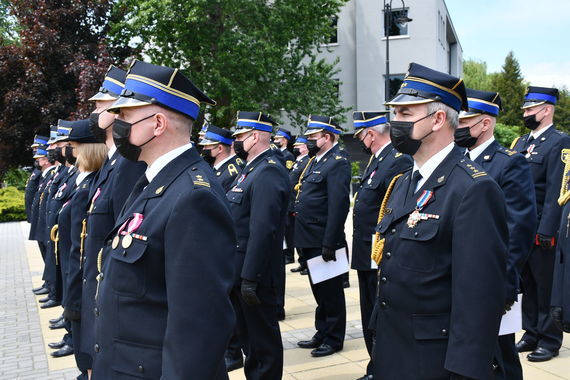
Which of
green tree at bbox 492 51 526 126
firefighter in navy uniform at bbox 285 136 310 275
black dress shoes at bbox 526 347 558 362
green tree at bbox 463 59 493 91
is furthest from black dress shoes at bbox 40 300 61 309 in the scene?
green tree at bbox 463 59 493 91

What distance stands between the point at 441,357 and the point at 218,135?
4501mm

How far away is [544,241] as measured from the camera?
558 cm

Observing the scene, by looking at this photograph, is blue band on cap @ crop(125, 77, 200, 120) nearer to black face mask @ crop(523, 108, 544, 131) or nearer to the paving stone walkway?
the paving stone walkway

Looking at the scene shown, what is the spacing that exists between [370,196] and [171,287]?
12.1 feet

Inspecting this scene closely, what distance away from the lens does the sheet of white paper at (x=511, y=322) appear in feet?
12.6

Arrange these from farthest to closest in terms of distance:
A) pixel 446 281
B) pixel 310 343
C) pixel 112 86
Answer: pixel 310 343
pixel 112 86
pixel 446 281

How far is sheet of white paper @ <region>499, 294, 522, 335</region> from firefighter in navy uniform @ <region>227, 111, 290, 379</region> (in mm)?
1850

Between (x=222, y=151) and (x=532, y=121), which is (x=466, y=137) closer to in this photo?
(x=532, y=121)

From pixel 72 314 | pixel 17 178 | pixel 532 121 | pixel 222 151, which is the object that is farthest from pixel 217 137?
pixel 17 178

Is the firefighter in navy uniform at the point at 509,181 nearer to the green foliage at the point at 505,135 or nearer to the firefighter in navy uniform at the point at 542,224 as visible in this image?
the firefighter in navy uniform at the point at 542,224

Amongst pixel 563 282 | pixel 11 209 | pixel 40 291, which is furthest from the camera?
pixel 11 209

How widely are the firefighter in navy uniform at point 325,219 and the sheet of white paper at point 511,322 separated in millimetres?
2280

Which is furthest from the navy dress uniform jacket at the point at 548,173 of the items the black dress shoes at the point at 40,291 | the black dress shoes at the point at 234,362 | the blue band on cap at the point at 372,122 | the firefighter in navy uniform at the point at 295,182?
the black dress shoes at the point at 40,291

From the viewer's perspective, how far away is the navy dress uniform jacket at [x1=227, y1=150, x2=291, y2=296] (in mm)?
4703
